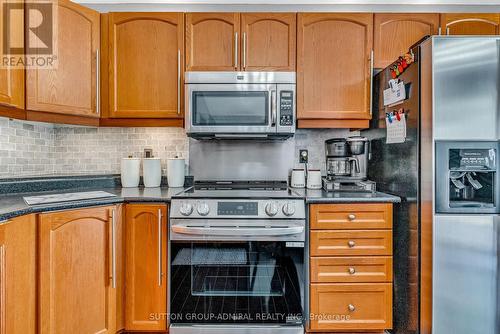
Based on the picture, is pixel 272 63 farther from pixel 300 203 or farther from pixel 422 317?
pixel 422 317

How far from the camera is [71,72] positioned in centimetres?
202

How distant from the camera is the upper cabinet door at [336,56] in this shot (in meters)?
2.17

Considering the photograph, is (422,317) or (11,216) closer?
(11,216)

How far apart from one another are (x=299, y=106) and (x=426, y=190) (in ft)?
3.21

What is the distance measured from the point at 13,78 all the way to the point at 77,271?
1124 mm

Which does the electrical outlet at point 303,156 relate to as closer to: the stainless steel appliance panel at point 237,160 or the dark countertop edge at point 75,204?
the stainless steel appliance panel at point 237,160

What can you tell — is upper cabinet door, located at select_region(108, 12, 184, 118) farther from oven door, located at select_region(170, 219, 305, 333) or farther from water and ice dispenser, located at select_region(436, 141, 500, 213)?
water and ice dispenser, located at select_region(436, 141, 500, 213)

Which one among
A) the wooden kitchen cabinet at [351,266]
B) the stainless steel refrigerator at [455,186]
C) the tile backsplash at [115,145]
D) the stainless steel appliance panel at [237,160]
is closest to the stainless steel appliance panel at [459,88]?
the stainless steel refrigerator at [455,186]

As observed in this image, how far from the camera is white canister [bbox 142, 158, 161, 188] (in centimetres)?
235

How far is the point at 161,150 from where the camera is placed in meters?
2.50

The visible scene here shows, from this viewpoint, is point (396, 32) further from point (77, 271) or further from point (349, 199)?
point (77, 271)

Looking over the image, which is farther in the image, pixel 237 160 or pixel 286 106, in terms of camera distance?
pixel 237 160

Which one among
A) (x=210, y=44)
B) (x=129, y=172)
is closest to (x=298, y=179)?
(x=210, y=44)

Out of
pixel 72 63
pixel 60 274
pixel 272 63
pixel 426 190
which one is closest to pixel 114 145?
pixel 72 63
